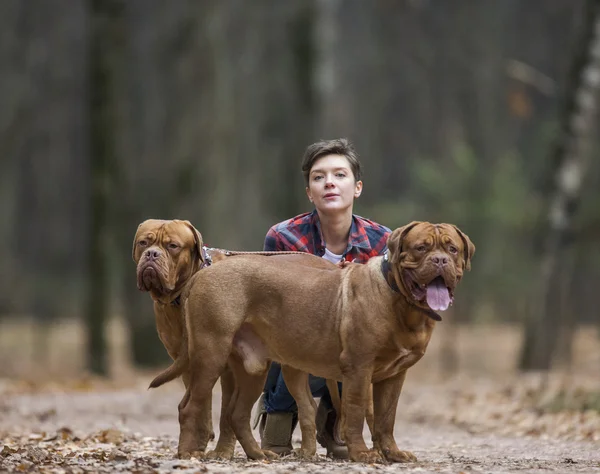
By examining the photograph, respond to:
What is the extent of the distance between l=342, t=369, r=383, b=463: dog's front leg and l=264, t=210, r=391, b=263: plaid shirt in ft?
5.01

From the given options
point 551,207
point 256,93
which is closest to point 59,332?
point 551,207

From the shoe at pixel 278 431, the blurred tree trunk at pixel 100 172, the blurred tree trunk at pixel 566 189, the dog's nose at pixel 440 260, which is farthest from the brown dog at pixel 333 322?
the blurred tree trunk at pixel 100 172

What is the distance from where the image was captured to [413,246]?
6.43 metres

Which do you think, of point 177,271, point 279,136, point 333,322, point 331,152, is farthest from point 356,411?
point 279,136

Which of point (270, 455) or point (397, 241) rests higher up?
point (397, 241)

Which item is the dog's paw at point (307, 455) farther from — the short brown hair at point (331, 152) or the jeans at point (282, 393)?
the short brown hair at point (331, 152)

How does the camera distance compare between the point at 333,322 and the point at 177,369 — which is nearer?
the point at 333,322

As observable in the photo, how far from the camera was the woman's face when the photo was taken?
7.68 metres

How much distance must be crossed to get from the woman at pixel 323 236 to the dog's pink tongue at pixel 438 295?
1.51 m

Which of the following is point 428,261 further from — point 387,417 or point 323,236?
point 323,236

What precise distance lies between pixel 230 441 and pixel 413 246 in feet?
6.21

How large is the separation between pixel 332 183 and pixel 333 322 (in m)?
1.32

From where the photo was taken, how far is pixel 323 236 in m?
8.03

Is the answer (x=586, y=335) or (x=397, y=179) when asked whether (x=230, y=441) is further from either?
(x=397, y=179)
